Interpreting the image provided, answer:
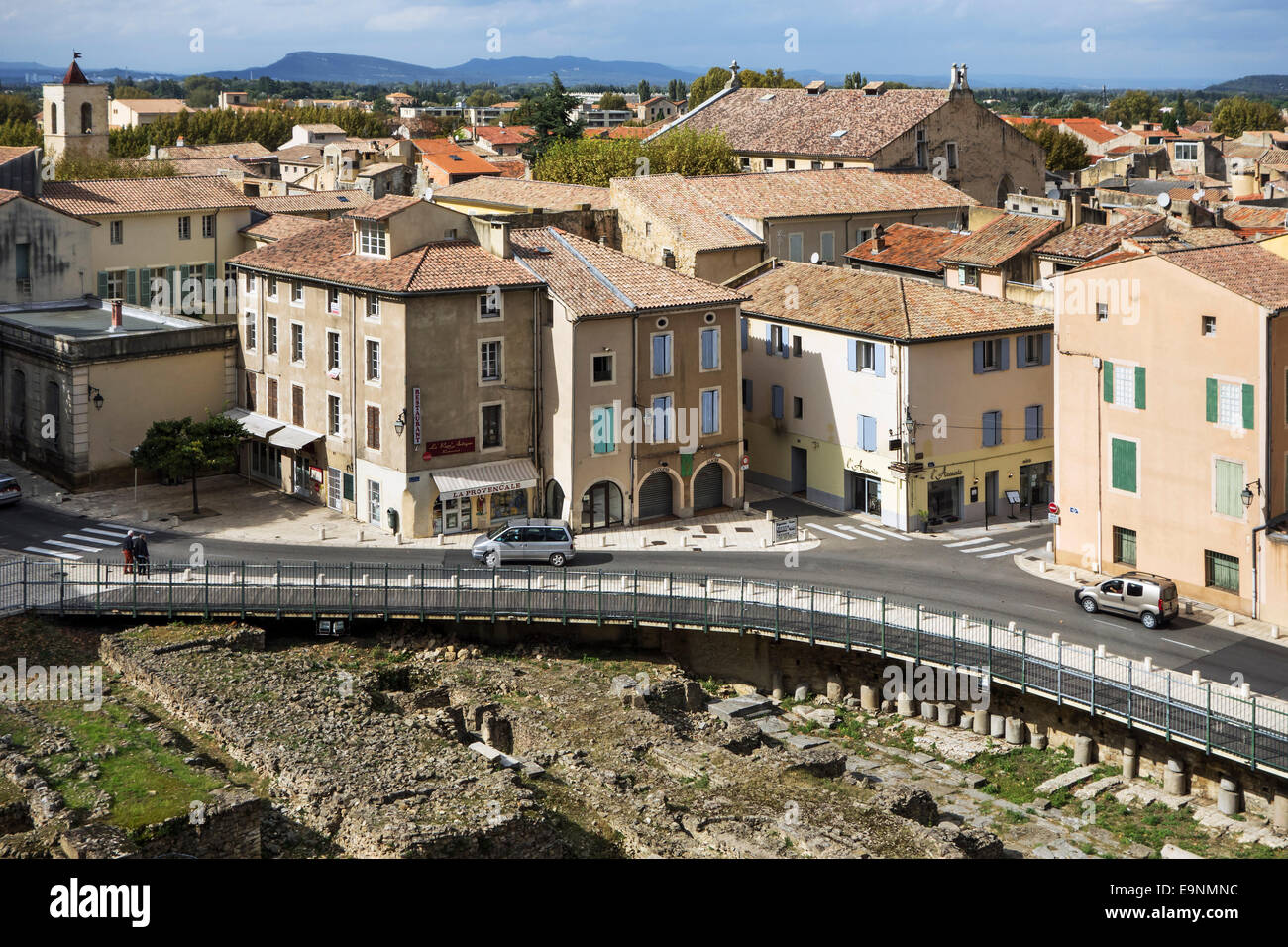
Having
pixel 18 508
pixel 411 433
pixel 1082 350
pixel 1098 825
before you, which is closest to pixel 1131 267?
pixel 1082 350

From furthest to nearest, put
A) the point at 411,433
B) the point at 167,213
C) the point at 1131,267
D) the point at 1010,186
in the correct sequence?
1. the point at 1010,186
2. the point at 167,213
3. the point at 411,433
4. the point at 1131,267

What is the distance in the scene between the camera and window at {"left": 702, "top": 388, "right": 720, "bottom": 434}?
65125 mm

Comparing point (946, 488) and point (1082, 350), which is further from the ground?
point (1082, 350)

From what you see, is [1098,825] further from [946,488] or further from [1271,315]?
[946,488]

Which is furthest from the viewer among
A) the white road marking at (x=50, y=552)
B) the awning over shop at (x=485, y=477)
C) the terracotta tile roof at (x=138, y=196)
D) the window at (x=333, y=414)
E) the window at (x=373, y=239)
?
the terracotta tile roof at (x=138, y=196)

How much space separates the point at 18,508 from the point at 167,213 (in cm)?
2060

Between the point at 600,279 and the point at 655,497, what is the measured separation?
9574 mm

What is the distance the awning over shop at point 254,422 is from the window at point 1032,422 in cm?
3317

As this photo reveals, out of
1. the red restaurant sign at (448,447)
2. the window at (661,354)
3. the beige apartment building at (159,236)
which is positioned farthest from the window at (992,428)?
the beige apartment building at (159,236)

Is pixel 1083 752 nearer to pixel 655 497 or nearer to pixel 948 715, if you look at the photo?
pixel 948 715

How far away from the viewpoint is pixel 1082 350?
56.7 m

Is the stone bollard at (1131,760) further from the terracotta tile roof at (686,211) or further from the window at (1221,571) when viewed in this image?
the terracotta tile roof at (686,211)

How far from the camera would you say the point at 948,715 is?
48.2 metres

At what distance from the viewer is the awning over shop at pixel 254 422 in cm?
6725
